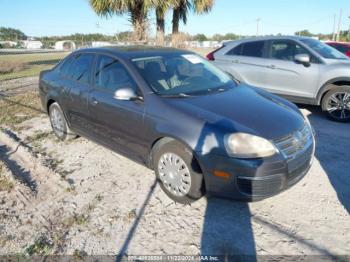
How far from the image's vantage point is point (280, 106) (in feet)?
11.7

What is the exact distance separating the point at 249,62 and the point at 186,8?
7.24m

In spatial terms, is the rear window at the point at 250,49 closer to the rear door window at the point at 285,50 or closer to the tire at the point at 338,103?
the rear door window at the point at 285,50

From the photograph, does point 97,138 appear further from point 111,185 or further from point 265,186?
point 265,186

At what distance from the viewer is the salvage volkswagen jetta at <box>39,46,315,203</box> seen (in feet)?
9.32

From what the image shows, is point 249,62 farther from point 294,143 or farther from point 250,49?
point 294,143

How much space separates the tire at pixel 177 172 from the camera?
3.04 meters

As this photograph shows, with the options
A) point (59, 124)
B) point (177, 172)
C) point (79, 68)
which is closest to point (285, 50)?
point (79, 68)

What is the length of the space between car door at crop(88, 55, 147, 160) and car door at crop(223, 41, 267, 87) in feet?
12.1

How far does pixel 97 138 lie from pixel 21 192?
114 cm

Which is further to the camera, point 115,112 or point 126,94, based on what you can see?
point 115,112

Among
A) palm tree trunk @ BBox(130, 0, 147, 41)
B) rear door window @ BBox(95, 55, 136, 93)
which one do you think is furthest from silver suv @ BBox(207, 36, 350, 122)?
palm tree trunk @ BBox(130, 0, 147, 41)

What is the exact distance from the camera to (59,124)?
17.0 ft

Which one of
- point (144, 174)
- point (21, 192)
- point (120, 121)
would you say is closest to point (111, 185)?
point (144, 174)

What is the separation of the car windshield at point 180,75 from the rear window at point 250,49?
278 cm
